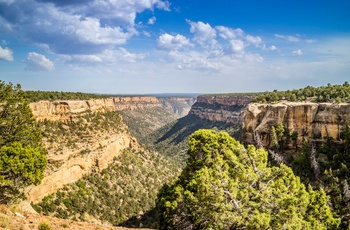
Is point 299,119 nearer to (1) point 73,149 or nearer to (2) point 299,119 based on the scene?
(2) point 299,119

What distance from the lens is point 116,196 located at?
5328 cm

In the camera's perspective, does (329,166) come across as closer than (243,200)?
No

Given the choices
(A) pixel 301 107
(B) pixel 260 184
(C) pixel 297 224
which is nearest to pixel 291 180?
(B) pixel 260 184

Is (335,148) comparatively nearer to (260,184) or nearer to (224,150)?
(224,150)

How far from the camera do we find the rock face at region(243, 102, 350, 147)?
4809cm

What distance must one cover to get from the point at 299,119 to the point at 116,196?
1532 inches

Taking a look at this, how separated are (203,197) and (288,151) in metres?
42.1

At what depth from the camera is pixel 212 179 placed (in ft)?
64.0

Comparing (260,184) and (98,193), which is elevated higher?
(260,184)

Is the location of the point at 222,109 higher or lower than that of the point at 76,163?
higher

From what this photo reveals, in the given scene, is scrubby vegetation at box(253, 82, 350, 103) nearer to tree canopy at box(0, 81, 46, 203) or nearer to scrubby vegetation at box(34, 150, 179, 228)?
scrubby vegetation at box(34, 150, 179, 228)

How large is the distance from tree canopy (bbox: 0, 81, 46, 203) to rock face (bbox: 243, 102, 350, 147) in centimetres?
4542

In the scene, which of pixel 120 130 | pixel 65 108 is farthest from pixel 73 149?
pixel 120 130

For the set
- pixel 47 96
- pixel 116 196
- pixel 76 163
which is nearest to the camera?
pixel 76 163
